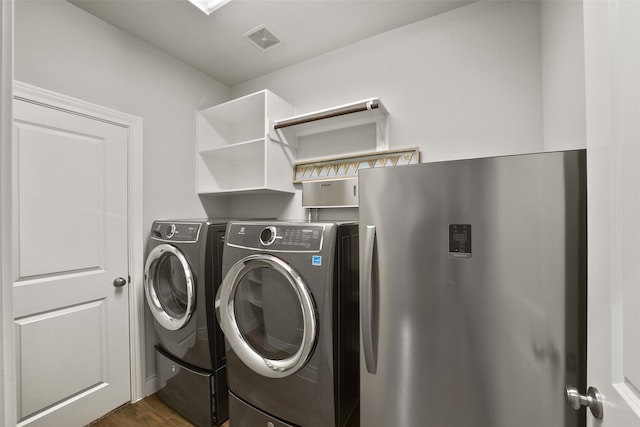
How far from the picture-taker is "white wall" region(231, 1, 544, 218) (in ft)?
5.25

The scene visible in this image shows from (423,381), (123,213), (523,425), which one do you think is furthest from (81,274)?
(523,425)

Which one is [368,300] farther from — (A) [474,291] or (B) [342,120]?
(B) [342,120]

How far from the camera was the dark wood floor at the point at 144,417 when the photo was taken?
5.81 ft

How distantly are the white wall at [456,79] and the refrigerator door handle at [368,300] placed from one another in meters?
1.04

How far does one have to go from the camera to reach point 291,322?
4.51 feet

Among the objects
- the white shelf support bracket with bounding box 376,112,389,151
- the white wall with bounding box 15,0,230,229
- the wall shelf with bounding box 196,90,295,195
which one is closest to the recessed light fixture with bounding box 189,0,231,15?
the wall shelf with bounding box 196,90,295,195

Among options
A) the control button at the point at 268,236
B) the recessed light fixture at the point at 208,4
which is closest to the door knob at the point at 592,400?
the control button at the point at 268,236

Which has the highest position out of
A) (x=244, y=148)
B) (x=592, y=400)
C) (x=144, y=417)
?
(x=244, y=148)

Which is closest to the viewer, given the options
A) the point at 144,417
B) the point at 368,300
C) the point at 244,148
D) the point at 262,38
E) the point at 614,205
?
the point at 614,205

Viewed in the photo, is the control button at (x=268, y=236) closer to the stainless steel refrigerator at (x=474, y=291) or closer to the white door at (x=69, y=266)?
the stainless steel refrigerator at (x=474, y=291)

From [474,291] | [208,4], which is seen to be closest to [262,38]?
[208,4]

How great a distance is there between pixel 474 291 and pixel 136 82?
2599mm

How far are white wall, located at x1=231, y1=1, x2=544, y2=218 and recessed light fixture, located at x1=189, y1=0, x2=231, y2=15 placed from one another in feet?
2.85

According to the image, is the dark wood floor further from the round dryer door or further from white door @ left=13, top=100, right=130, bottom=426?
the round dryer door
